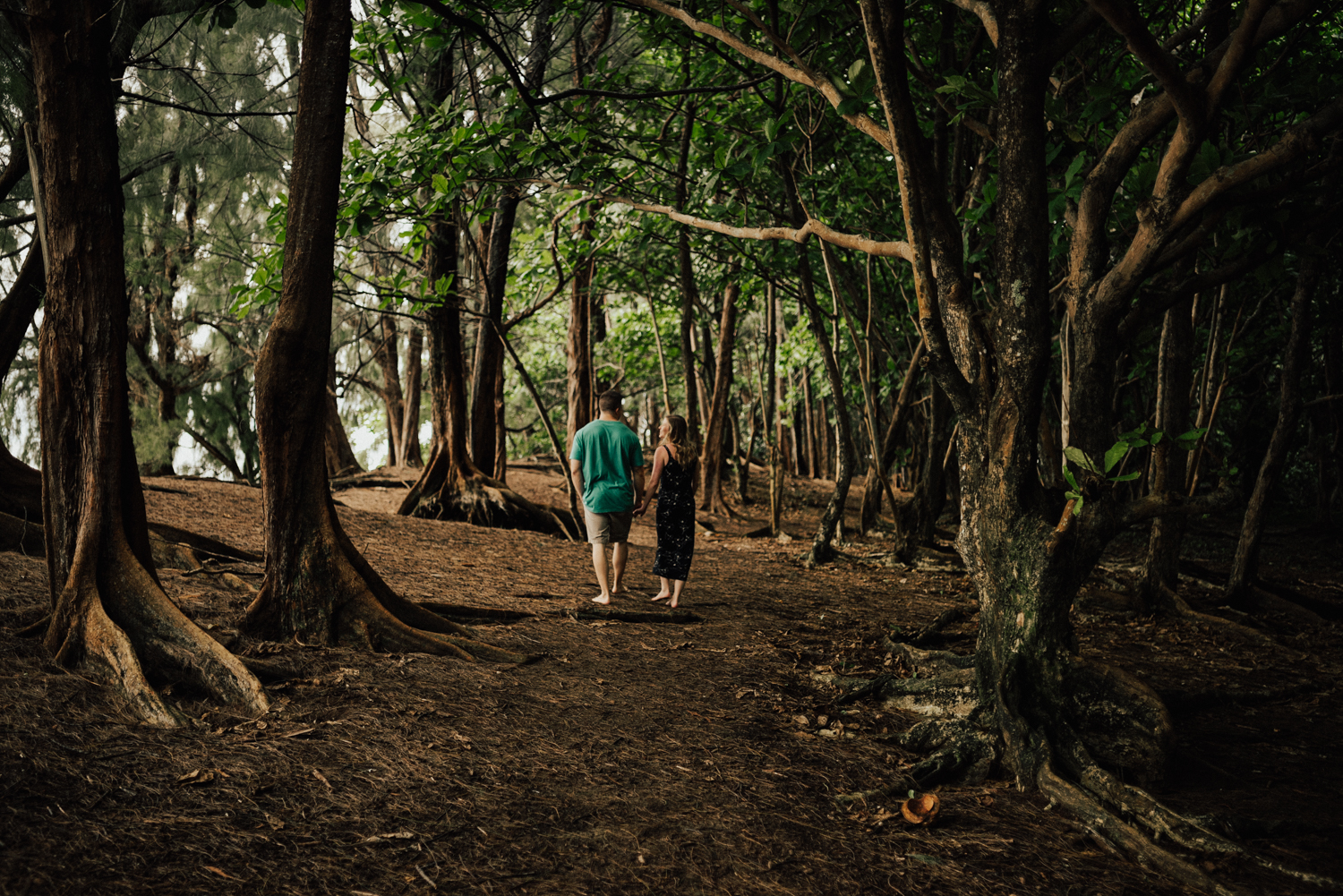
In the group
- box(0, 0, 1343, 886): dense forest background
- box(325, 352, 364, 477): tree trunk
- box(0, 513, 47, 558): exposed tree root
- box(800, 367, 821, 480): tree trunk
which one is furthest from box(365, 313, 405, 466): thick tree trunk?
box(0, 513, 47, 558): exposed tree root

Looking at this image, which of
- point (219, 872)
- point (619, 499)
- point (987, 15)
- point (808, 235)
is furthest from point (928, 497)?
point (219, 872)

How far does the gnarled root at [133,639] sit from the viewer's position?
12.2 ft

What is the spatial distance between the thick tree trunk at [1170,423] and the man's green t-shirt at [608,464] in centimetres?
461

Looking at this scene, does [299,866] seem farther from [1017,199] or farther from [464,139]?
[464,139]

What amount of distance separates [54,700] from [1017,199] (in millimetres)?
4971

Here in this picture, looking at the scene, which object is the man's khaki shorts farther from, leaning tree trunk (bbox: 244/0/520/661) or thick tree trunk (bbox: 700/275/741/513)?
thick tree trunk (bbox: 700/275/741/513)

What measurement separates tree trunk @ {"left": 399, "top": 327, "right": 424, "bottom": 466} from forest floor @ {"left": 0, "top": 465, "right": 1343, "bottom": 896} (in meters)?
12.9

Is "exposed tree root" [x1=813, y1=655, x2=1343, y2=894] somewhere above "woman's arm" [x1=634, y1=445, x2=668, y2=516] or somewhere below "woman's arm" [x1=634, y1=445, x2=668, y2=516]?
below

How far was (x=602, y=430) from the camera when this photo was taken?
23.0ft

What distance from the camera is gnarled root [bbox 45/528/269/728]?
3.71 m

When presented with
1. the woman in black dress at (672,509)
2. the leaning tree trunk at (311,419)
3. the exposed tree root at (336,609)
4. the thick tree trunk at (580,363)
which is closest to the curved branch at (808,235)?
the woman in black dress at (672,509)

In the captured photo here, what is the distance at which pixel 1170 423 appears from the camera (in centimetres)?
757

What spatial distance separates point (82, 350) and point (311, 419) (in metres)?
1.11

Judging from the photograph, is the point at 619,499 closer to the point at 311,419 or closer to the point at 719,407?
the point at 311,419
